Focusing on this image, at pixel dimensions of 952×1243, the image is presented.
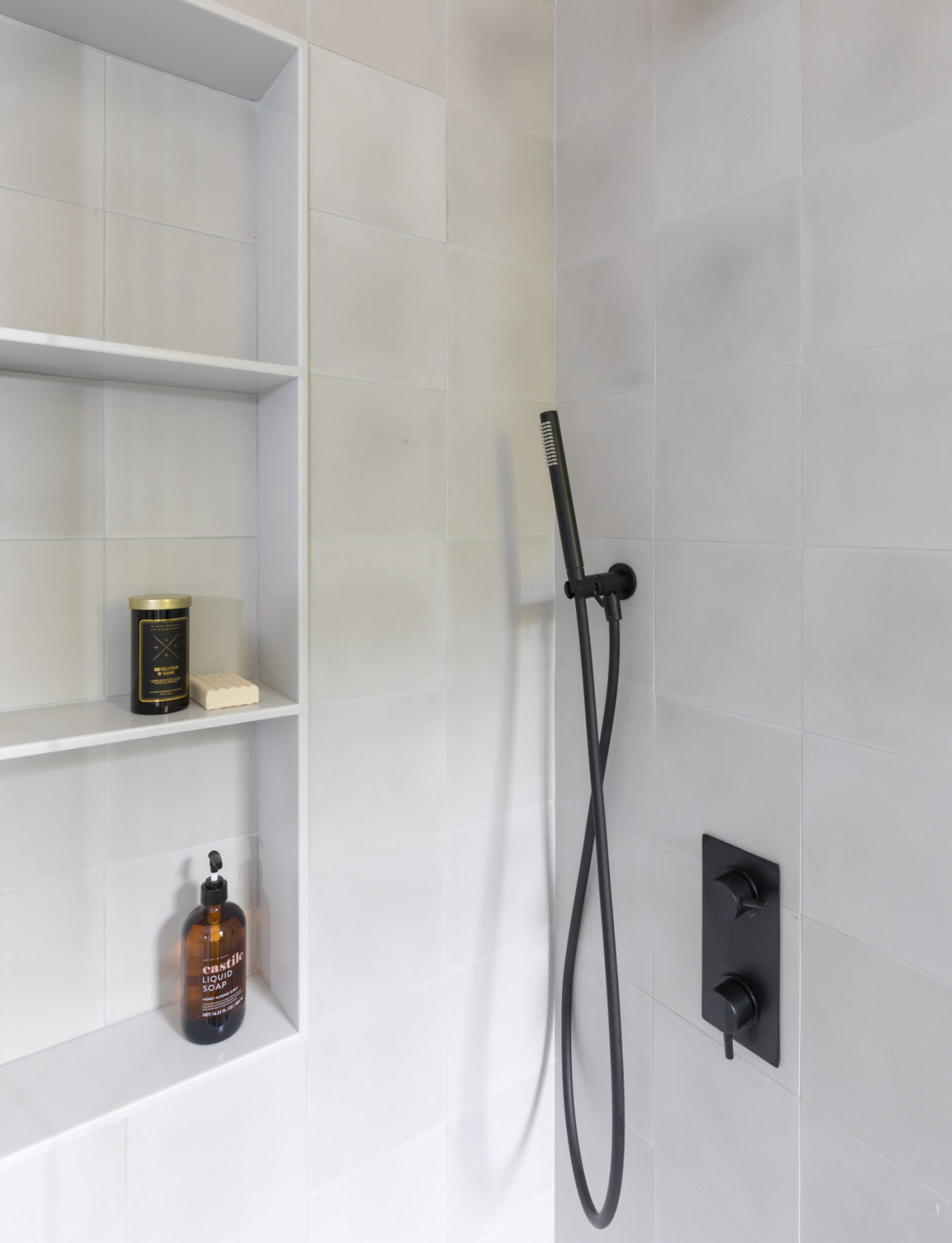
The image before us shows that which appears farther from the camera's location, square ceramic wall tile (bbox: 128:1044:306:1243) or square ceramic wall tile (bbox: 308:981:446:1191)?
square ceramic wall tile (bbox: 308:981:446:1191)

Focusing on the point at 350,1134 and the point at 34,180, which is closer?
the point at 34,180

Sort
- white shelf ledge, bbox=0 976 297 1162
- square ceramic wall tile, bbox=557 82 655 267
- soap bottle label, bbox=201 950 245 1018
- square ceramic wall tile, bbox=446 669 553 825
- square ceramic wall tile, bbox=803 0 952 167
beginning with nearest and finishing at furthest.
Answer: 1. square ceramic wall tile, bbox=803 0 952 167
2. white shelf ledge, bbox=0 976 297 1162
3. soap bottle label, bbox=201 950 245 1018
4. square ceramic wall tile, bbox=557 82 655 267
5. square ceramic wall tile, bbox=446 669 553 825

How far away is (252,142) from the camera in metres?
1.04

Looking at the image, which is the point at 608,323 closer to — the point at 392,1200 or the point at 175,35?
the point at 175,35

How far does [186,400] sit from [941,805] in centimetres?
101

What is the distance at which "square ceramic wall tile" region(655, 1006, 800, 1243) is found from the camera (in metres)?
0.92

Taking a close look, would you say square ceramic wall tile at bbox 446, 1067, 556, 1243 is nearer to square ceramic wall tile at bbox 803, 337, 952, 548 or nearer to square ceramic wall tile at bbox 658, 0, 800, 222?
square ceramic wall tile at bbox 803, 337, 952, 548

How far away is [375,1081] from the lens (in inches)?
43.4

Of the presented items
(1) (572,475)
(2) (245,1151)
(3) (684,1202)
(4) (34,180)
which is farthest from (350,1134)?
(4) (34,180)

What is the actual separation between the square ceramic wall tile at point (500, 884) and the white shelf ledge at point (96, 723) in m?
0.40

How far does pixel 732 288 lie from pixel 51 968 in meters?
1.19

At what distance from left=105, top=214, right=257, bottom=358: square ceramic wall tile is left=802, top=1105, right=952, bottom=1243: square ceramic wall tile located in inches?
47.9

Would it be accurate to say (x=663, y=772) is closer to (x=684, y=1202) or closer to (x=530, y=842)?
(x=530, y=842)

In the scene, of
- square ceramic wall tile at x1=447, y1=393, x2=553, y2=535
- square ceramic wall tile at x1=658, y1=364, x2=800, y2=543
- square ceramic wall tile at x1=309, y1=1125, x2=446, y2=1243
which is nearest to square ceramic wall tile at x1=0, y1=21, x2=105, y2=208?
square ceramic wall tile at x1=447, y1=393, x2=553, y2=535
